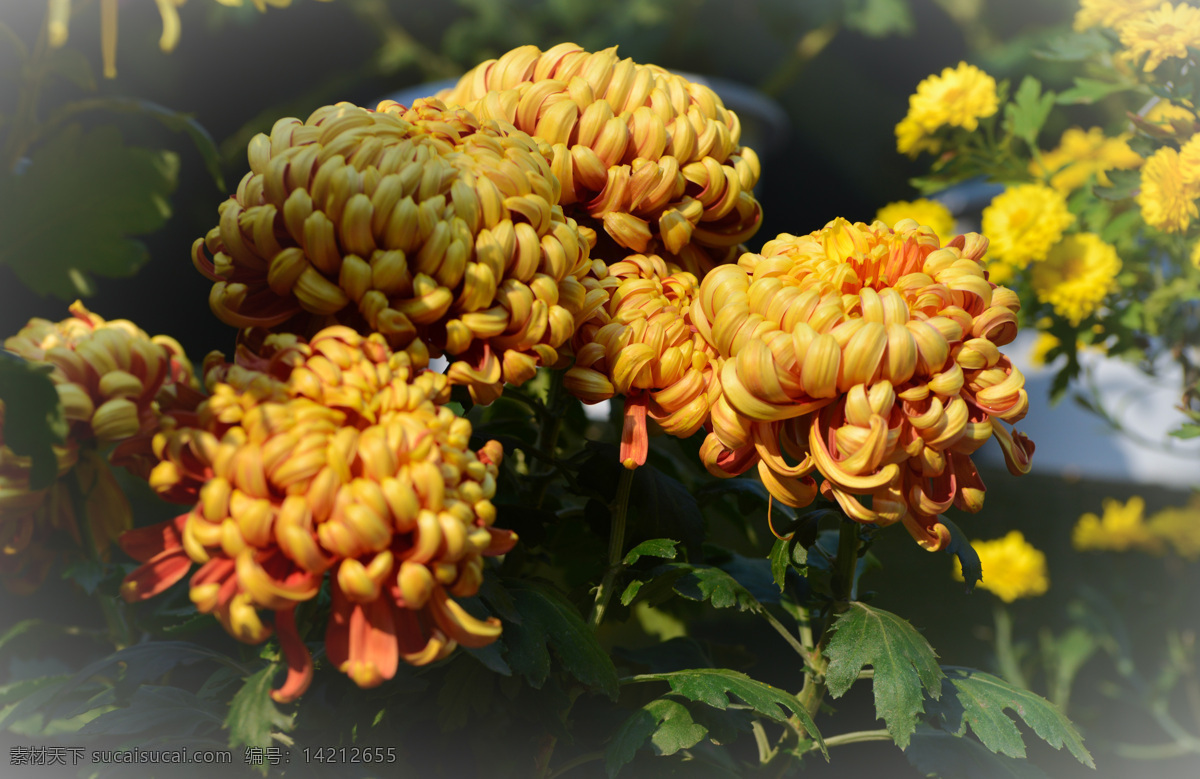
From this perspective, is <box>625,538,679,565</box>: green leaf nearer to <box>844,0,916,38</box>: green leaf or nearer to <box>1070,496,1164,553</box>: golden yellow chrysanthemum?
<box>1070,496,1164,553</box>: golden yellow chrysanthemum

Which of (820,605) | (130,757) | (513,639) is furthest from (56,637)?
(820,605)

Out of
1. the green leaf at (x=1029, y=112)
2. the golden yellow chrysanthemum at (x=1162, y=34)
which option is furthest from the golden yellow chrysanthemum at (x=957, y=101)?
the golden yellow chrysanthemum at (x=1162, y=34)

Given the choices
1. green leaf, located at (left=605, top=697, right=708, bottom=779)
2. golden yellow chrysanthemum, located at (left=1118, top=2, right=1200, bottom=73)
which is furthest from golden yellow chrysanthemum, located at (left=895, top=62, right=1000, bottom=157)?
green leaf, located at (left=605, top=697, right=708, bottom=779)

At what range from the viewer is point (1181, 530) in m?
1.35

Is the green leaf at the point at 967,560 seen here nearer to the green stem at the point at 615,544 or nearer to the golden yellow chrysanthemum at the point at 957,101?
the green stem at the point at 615,544

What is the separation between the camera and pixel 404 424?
0.32 m

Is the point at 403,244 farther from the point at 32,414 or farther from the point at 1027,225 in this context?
the point at 1027,225

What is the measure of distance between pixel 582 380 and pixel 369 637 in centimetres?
16

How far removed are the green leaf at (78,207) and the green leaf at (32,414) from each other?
0.54 ft

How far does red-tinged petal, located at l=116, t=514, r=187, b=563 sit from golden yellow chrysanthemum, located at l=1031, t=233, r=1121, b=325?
95 centimetres

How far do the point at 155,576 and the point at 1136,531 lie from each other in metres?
1.51

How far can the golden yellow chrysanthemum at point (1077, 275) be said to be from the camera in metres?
0.96

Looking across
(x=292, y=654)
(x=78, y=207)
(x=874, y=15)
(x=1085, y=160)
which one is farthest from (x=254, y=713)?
(x=874, y=15)

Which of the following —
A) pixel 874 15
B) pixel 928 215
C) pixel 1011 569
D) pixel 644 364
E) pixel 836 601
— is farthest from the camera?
pixel 874 15
